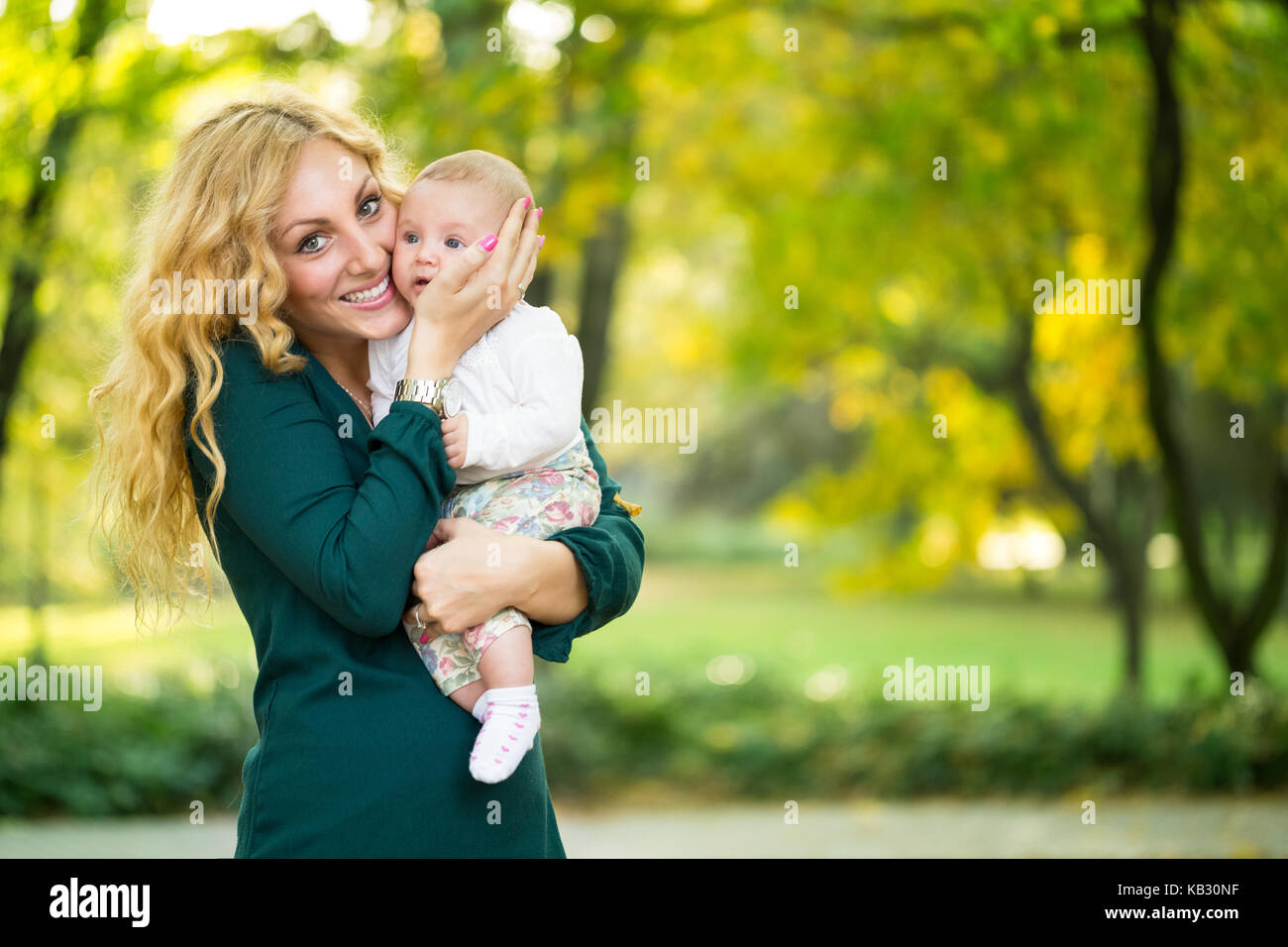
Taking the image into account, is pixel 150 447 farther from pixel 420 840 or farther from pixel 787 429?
pixel 787 429

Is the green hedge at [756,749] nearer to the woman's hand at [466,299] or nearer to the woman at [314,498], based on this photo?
the woman at [314,498]

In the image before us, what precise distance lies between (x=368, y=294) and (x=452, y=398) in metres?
0.25

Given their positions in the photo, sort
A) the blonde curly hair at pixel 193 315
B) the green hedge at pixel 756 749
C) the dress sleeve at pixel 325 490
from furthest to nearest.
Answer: the green hedge at pixel 756 749, the blonde curly hair at pixel 193 315, the dress sleeve at pixel 325 490

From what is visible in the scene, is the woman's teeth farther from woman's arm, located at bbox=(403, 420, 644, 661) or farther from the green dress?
woman's arm, located at bbox=(403, 420, 644, 661)

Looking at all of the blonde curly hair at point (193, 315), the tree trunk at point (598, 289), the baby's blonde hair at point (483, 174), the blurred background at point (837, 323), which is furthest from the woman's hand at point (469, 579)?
the tree trunk at point (598, 289)

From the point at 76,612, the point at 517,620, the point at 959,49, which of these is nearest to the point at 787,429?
the point at 76,612

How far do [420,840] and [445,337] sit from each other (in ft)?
2.84

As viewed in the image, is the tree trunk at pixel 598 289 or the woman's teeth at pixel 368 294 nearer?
the woman's teeth at pixel 368 294

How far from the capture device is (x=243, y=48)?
Answer: 6875mm

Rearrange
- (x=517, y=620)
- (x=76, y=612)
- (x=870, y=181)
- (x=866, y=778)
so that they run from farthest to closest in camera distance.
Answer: (x=76, y=612)
(x=870, y=181)
(x=866, y=778)
(x=517, y=620)

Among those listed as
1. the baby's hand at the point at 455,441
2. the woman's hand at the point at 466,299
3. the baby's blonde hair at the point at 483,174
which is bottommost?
the baby's hand at the point at 455,441

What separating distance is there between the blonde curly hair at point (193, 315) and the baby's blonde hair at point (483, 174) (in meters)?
0.21

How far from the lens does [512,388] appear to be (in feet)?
7.50

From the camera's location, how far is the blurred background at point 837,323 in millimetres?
6773
